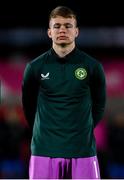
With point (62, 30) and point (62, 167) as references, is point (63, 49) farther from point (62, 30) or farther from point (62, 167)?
point (62, 167)

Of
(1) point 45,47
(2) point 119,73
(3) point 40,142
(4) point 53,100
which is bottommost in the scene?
(3) point 40,142

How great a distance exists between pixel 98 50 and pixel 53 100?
6.52 meters

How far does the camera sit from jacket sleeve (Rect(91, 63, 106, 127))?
9.48ft

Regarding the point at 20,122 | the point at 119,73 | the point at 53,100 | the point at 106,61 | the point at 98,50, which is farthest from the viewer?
the point at 98,50

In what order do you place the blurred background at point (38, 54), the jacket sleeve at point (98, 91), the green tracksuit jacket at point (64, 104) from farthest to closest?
the blurred background at point (38, 54)
the jacket sleeve at point (98, 91)
the green tracksuit jacket at point (64, 104)

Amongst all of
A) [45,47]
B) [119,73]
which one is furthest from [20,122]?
[45,47]

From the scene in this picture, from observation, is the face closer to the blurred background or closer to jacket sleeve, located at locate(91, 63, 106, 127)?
jacket sleeve, located at locate(91, 63, 106, 127)

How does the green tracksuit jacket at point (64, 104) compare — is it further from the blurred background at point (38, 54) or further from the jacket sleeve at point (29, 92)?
the blurred background at point (38, 54)

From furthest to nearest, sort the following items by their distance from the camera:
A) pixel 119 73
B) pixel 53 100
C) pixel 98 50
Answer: pixel 98 50
pixel 119 73
pixel 53 100

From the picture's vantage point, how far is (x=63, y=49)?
2.85 m

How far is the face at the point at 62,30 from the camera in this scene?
280cm

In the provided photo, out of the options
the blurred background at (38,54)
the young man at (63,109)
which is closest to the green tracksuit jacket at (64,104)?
the young man at (63,109)

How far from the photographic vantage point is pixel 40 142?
279 centimetres

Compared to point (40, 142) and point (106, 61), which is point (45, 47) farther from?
point (40, 142)
